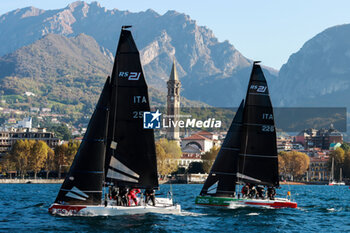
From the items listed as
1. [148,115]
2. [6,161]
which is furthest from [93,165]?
[6,161]

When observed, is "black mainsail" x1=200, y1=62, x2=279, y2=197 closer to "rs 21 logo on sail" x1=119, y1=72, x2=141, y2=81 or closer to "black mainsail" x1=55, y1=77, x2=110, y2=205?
"rs 21 logo on sail" x1=119, y1=72, x2=141, y2=81

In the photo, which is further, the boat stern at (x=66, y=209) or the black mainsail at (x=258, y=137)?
the black mainsail at (x=258, y=137)

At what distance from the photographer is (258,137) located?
48.4 m

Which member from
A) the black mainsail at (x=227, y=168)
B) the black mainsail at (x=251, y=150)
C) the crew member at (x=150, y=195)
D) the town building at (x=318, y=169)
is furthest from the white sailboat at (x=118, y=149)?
the town building at (x=318, y=169)

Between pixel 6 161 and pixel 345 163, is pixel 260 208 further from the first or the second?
pixel 345 163

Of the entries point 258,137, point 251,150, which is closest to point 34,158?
point 251,150

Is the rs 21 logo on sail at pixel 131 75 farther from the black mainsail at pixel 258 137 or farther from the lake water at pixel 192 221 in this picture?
the black mainsail at pixel 258 137

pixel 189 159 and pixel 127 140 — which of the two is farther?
pixel 189 159

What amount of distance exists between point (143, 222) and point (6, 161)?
106 metres

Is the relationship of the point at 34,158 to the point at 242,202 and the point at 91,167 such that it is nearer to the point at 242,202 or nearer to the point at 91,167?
the point at 242,202

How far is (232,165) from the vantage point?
1897 inches

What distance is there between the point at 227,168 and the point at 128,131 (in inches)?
485

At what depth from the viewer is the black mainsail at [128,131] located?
37656 millimetres

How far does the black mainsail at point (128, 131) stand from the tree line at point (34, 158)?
99561mm
